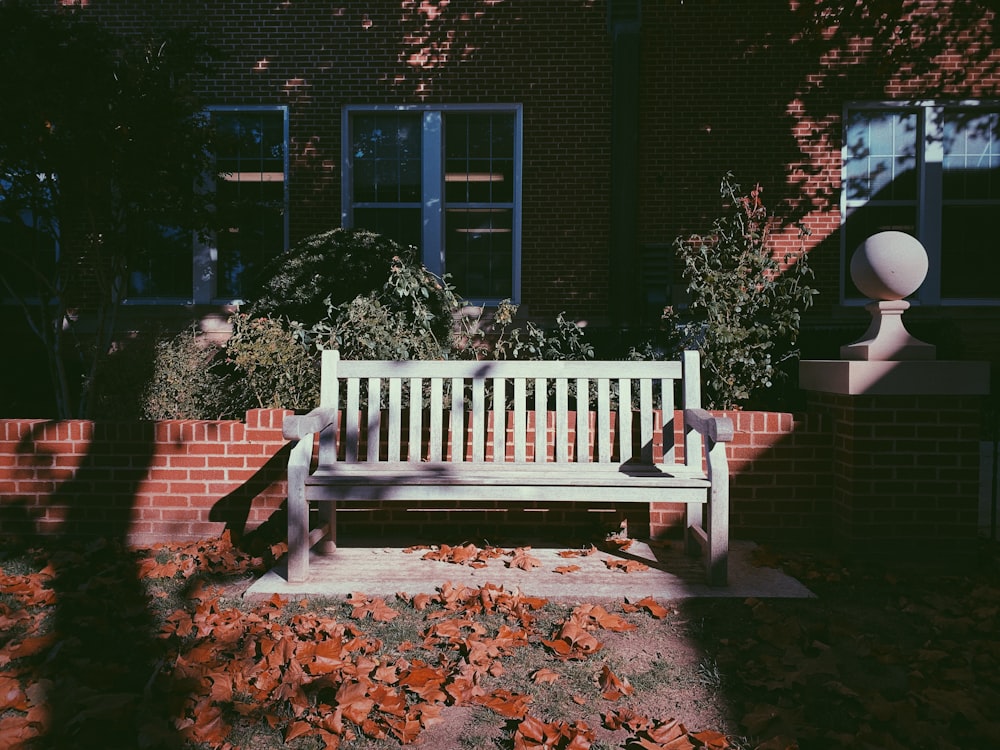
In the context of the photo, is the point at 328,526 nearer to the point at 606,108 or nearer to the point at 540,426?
the point at 540,426

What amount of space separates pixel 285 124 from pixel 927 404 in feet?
26.7

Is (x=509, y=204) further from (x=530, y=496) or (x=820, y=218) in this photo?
(x=530, y=496)

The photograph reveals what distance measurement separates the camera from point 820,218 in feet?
30.6

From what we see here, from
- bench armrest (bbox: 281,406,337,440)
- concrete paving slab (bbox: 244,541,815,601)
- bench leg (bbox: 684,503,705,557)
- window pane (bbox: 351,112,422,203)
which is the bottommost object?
concrete paving slab (bbox: 244,541,815,601)

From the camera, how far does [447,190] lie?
9.54 meters

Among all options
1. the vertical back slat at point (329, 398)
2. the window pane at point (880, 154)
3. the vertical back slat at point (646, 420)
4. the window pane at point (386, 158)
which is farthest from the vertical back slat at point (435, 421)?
the window pane at point (880, 154)

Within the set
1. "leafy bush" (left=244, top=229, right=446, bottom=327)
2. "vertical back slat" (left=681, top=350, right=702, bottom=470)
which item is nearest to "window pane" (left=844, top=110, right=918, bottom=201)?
"leafy bush" (left=244, top=229, right=446, bottom=327)

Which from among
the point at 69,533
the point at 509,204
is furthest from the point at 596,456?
the point at 509,204

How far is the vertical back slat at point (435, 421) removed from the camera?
3.79m

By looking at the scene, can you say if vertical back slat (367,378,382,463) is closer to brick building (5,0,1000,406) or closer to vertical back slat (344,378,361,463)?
vertical back slat (344,378,361,463)

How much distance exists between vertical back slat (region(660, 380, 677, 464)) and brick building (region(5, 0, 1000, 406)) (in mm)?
5449

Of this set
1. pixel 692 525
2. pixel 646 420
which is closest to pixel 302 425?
pixel 646 420

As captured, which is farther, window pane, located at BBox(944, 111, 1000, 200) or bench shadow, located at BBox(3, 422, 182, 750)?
window pane, located at BBox(944, 111, 1000, 200)

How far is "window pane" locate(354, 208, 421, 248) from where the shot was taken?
9500 mm
